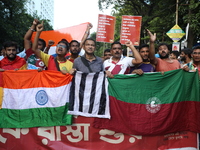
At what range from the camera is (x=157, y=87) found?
4246 mm

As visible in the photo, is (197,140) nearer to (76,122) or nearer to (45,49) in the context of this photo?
(76,122)

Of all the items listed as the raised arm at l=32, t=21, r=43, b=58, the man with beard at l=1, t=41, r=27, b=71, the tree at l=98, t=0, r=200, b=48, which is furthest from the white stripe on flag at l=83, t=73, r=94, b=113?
the tree at l=98, t=0, r=200, b=48

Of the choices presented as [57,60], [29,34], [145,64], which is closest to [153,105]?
[145,64]

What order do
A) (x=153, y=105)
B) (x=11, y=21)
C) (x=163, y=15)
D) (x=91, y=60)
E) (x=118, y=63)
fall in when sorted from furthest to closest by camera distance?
1. (x=163, y=15)
2. (x=11, y=21)
3. (x=118, y=63)
4. (x=91, y=60)
5. (x=153, y=105)

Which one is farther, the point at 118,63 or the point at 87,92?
the point at 118,63

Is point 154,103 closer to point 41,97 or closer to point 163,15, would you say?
point 41,97

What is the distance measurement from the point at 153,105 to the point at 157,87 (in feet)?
1.15

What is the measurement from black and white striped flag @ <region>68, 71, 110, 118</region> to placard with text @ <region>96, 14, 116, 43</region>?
695 centimetres

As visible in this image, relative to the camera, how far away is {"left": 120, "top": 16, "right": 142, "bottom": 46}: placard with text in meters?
10.3

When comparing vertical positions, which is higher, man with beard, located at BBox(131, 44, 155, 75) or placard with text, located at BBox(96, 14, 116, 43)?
placard with text, located at BBox(96, 14, 116, 43)

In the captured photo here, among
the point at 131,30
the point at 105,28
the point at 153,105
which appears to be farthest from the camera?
the point at 105,28

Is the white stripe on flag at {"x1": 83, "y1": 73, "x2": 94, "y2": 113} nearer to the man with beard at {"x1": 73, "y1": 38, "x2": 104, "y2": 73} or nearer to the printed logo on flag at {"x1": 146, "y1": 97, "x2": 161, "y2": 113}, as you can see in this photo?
the man with beard at {"x1": 73, "y1": 38, "x2": 104, "y2": 73}

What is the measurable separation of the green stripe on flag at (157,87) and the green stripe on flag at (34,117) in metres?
1.03

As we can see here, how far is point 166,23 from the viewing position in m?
16.3
